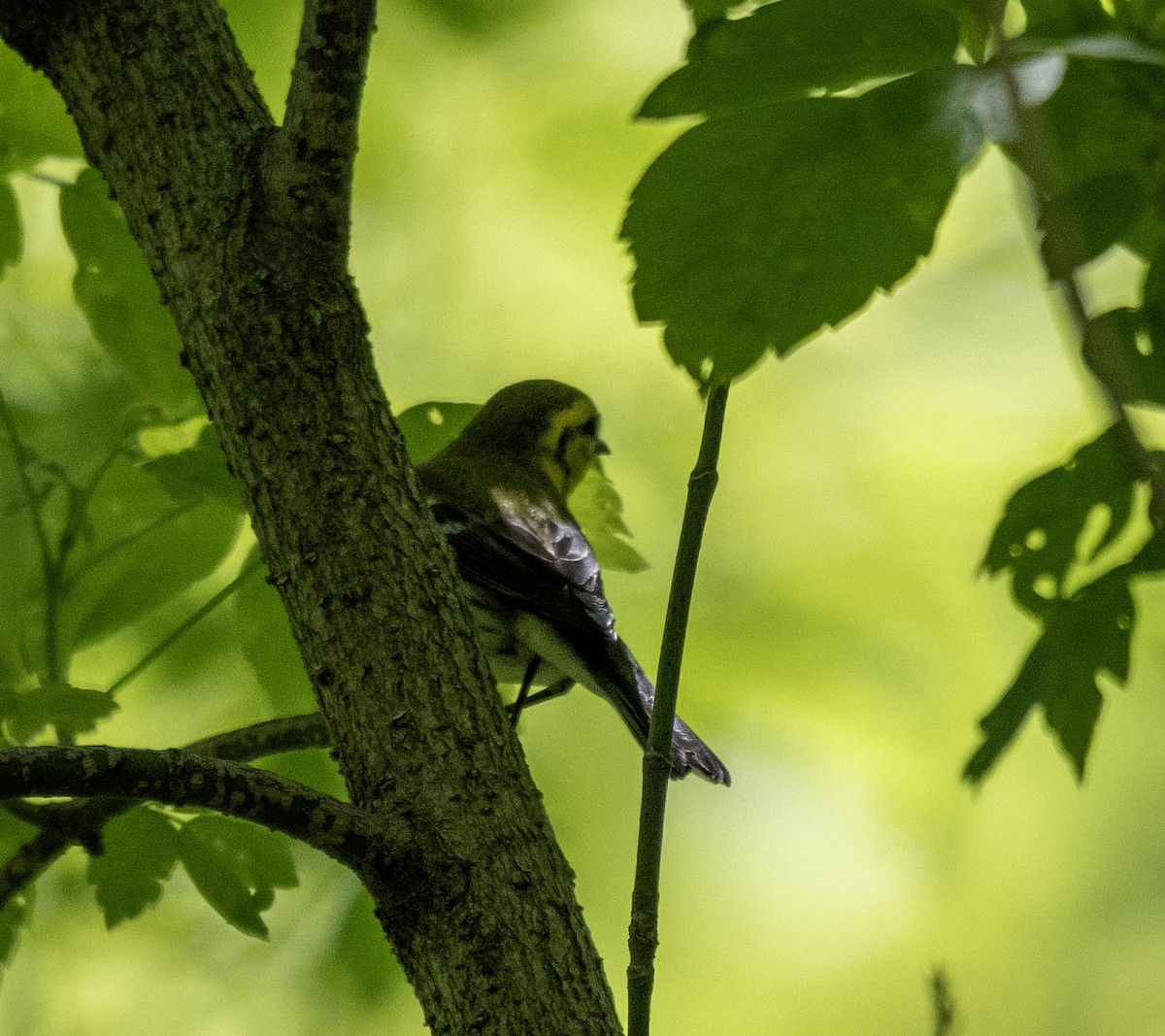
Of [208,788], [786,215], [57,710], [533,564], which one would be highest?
[533,564]

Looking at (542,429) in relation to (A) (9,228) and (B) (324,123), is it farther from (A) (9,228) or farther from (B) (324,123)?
(B) (324,123)

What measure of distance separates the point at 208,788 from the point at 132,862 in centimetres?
50

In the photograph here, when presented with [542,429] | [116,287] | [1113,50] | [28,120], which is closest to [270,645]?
[116,287]

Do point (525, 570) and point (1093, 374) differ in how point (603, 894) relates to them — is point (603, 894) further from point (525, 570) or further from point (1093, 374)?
point (1093, 374)

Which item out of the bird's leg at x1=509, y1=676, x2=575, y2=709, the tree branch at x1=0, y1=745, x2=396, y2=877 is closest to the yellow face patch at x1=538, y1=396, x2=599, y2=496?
the bird's leg at x1=509, y1=676, x2=575, y2=709

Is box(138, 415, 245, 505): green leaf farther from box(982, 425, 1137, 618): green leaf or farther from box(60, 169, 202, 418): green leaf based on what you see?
box(982, 425, 1137, 618): green leaf

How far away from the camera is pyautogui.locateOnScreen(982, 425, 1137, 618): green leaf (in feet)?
3.26

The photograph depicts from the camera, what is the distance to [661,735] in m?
1.45

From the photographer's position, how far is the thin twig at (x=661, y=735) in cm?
138

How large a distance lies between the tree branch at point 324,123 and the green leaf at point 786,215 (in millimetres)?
633

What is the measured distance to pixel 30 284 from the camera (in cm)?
383

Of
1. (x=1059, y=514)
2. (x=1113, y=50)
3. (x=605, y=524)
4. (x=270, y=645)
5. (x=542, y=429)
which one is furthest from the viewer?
(x=542, y=429)

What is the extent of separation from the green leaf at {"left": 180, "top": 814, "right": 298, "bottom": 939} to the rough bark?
0.26 m

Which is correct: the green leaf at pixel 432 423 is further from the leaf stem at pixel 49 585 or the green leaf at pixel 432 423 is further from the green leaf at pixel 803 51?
the green leaf at pixel 803 51
